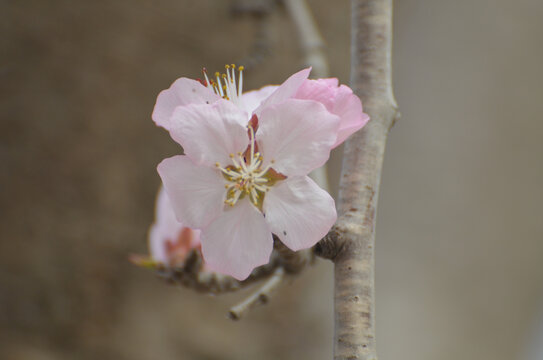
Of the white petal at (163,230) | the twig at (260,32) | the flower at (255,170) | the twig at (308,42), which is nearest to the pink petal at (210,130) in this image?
the flower at (255,170)

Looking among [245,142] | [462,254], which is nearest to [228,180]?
[245,142]

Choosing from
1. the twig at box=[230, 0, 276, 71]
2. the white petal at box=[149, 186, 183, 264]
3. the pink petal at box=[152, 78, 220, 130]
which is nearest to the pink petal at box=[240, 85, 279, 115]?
the pink petal at box=[152, 78, 220, 130]

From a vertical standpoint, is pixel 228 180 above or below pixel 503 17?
below

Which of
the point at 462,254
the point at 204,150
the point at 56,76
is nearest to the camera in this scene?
the point at 204,150

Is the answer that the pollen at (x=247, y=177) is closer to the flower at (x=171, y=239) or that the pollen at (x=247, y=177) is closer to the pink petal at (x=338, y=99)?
the pink petal at (x=338, y=99)

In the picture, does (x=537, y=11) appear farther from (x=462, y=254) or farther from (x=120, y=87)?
(x=120, y=87)

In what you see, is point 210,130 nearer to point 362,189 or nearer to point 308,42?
point 362,189
